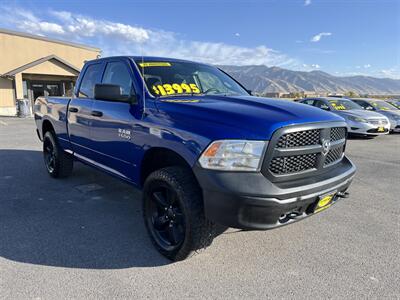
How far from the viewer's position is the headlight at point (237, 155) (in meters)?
2.32

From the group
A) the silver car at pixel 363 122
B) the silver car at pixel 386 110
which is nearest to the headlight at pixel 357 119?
the silver car at pixel 363 122

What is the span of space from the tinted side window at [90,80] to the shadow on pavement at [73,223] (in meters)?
1.47

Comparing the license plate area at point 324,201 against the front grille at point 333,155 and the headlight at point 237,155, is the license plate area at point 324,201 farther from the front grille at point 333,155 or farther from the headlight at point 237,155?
the headlight at point 237,155

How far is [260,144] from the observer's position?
2.32 m

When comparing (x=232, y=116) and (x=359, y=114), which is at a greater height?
(x=232, y=116)

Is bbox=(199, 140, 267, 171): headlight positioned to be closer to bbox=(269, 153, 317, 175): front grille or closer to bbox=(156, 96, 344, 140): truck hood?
bbox=(156, 96, 344, 140): truck hood

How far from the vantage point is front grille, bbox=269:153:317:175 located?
7.95 feet

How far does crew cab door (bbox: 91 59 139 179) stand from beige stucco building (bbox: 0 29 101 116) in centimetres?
1739

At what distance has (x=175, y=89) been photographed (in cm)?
343

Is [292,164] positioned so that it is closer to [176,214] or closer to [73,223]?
[176,214]

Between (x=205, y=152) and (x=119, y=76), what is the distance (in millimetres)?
1891

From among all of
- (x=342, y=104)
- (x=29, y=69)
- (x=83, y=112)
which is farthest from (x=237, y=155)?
(x=29, y=69)

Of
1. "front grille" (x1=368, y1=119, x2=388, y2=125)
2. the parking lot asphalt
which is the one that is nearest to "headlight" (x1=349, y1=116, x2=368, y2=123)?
"front grille" (x1=368, y1=119, x2=388, y2=125)

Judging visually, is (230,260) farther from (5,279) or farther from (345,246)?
(5,279)
